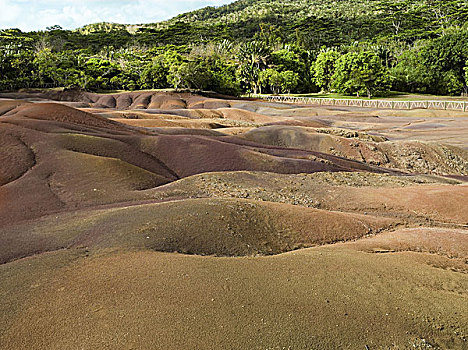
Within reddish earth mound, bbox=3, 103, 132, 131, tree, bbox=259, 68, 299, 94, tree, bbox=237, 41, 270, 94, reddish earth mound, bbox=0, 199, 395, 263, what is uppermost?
tree, bbox=237, 41, 270, 94

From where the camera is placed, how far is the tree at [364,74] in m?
61.8

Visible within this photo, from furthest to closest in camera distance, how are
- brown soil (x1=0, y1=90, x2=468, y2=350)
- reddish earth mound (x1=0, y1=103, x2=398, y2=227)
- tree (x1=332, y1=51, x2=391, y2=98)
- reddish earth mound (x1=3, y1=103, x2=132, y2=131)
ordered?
tree (x1=332, y1=51, x2=391, y2=98), reddish earth mound (x1=3, y1=103, x2=132, y2=131), reddish earth mound (x1=0, y1=103, x2=398, y2=227), brown soil (x1=0, y1=90, x2=468, y2=350)

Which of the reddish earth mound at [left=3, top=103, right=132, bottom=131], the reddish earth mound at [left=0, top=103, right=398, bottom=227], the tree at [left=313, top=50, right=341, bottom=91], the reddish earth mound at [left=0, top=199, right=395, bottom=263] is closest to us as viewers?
the reddish earth mound at [left=0, top=199, right=395, bottom=263]

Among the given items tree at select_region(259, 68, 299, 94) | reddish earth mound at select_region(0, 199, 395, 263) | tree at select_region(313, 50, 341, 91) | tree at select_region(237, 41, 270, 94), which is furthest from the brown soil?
tree at select_region(313, 50, 341, 91)

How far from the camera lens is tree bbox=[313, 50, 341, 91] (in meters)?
72.6

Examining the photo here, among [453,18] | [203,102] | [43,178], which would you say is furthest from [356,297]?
[453,18]

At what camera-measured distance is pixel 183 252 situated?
691cm

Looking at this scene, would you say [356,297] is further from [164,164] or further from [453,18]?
[453,18]

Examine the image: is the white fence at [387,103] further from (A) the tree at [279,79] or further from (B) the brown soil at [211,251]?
(B) the brown soil at [211,251]

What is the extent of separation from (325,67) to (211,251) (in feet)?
236

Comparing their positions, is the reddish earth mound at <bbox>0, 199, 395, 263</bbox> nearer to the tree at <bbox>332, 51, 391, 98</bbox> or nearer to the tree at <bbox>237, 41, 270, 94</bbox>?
the tree at <bbox>332, 51, 391, 98</bbox>

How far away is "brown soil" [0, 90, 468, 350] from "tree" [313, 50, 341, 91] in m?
59.4

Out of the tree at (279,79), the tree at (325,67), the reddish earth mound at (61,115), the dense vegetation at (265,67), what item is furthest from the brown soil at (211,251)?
the tree at (325,67)

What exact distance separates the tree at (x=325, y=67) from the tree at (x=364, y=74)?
7141mm
